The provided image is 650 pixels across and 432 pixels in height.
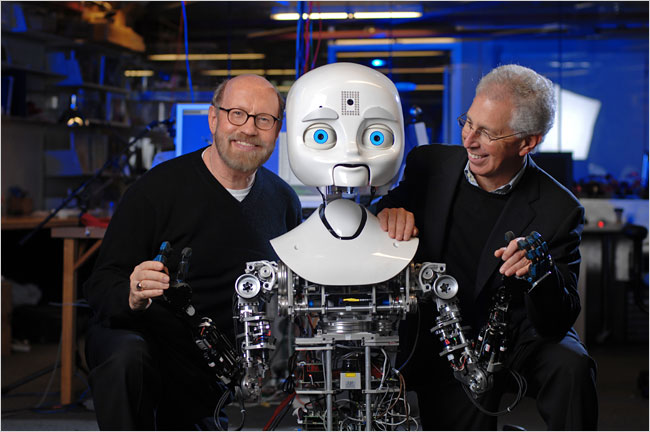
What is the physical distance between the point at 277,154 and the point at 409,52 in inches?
158

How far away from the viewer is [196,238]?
205cm

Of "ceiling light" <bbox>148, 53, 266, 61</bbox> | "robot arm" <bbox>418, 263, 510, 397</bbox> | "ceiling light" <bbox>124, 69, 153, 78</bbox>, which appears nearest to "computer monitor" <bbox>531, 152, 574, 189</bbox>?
"robot arm" <bbox>418, 263, 510, 397</bbox>

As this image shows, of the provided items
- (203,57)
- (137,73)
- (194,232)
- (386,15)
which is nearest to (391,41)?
(386,15)

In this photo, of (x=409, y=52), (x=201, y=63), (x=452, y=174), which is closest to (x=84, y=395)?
(x=452, y=174)

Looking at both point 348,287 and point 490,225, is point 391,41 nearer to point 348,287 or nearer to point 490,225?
point 490,225

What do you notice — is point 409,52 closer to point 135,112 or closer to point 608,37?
point 608,37

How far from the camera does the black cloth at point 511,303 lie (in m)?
1.70

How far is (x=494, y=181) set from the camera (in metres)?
2.06

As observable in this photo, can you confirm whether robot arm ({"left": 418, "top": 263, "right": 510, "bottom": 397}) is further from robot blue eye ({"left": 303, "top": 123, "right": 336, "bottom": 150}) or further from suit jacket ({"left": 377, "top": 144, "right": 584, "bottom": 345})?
robot blue eye ({"left": 303, "top": 123, "right": 336, "bottom": 150})

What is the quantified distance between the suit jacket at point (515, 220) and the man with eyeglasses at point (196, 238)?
0.44 metres

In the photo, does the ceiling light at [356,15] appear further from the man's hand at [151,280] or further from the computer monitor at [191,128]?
the man's hand at [151,280]

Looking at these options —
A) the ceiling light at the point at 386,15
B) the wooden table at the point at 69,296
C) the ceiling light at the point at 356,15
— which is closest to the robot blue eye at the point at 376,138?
the wooden table at the point at 69,296

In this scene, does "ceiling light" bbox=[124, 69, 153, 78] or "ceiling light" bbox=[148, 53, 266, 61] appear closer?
"ceiling light" bbox=[124, 69, 153, 78]

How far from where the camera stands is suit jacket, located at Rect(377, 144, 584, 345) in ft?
6.12
